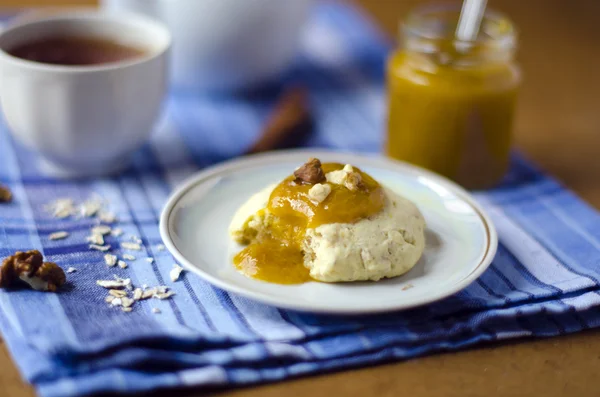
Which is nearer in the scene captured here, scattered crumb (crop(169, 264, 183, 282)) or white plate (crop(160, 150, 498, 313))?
white plate (crop(160, 150, 498, 313))

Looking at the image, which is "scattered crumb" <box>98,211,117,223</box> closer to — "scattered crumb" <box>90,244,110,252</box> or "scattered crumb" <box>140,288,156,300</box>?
"scattered crumb" <box>90,244,110,252</box>

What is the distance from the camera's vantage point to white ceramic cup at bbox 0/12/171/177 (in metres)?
1.67

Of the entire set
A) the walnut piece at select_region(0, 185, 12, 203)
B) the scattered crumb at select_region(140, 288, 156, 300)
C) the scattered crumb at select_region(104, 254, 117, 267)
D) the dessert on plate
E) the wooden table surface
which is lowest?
the walnut piece at select_region(0, 185, 12, 203)

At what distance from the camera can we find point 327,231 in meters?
1.33

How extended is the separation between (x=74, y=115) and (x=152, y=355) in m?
0.77

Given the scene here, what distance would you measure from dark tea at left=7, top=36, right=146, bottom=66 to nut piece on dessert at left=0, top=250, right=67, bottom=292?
2.12 ft

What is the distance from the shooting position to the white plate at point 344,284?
1256 mm

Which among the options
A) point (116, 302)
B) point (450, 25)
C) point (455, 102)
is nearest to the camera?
point (116, 302)

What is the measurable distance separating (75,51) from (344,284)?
1.01 m

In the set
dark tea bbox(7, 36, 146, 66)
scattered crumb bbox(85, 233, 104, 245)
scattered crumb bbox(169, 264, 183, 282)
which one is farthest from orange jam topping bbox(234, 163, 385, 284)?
dark tea bbox(7, 36, 146, 66)

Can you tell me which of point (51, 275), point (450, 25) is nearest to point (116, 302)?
point (51, 275)

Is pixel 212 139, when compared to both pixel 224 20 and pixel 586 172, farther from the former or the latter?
pixel 586 172

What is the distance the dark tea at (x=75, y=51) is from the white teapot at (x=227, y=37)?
233mm

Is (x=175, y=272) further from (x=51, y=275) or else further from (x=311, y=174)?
(x=311, y=174)
